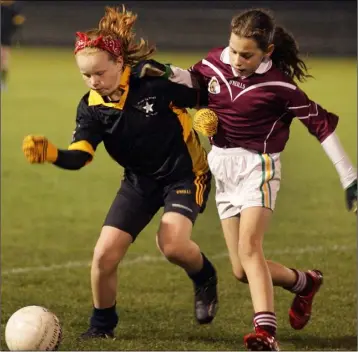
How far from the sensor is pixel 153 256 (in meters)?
8.48

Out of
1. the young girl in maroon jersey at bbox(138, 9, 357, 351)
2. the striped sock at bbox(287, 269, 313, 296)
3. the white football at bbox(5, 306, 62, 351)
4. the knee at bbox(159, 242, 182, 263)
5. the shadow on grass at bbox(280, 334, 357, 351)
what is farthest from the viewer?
the striped sock at bbox(287, 269, 313, 296)

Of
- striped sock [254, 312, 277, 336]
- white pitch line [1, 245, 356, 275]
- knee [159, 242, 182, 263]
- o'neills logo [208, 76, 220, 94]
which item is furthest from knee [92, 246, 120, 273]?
white pitch line [1, 245, 356, 275]

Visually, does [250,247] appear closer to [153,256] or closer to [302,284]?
[302,284]

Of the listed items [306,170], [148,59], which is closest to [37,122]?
[306,170]

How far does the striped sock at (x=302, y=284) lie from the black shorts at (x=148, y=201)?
0.73m

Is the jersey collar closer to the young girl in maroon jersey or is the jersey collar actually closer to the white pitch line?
the young girl in maroon jersey

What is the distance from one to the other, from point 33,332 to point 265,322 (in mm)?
1218

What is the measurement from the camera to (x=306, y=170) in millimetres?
12703

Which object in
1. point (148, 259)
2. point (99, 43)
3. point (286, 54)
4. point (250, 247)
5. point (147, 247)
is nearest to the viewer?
point (250, 247)

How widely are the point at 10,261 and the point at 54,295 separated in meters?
1.14

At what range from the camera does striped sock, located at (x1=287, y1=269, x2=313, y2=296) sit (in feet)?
20.8

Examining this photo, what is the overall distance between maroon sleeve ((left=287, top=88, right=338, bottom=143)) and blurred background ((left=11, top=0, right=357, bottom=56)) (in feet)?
81.1

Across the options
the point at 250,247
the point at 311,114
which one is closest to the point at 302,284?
the point at 250,247

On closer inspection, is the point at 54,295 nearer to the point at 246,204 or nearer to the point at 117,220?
the point at 117,220
